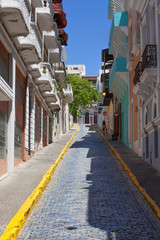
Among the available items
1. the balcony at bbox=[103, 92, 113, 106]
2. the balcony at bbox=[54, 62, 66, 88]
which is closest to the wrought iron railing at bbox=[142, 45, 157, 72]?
the balcony at bbox=[54, 62, 66, 88]

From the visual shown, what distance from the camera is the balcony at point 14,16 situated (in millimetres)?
10312

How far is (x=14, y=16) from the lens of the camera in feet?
36.1

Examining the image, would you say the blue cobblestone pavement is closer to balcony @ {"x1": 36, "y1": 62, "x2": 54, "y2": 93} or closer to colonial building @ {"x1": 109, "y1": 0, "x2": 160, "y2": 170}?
colonial building @ {"x1": 109, "y1": 0, "x2": 160, "y2": 170}

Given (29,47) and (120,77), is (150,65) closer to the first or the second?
(29,47)

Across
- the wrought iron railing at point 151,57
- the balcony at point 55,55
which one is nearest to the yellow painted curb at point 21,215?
the wrought iron railing at point 151,57

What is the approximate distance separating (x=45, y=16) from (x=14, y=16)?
9.21m

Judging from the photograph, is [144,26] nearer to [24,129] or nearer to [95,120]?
[24,129]

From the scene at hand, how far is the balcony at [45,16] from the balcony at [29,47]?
4432 millimetres

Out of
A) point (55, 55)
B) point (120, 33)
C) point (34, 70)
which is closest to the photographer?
point (34, 70)

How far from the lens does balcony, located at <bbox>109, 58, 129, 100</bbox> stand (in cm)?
2169

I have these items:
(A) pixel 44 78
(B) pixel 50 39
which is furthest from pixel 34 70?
(B) pixel 50 39

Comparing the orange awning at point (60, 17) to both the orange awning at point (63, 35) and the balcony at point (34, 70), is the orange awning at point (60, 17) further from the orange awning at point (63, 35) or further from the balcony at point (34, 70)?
the balcony at point (34, 70)

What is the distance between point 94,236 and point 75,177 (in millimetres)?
5803

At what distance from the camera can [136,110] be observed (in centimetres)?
1883
